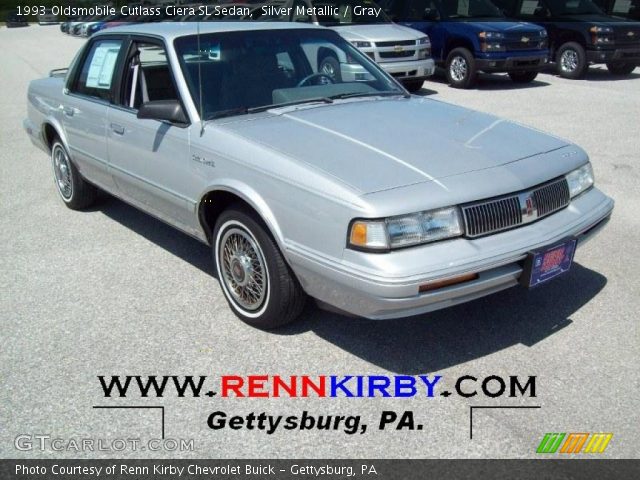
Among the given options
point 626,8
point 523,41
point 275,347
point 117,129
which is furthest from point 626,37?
point 275,347

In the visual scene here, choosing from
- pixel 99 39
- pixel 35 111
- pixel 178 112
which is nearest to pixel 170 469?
pixel 178 112

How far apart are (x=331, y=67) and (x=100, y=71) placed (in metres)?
1.80

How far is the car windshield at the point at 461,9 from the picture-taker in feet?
42.3

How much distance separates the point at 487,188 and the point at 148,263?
262 centimetres

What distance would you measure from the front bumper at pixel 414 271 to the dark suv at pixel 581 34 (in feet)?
35.5

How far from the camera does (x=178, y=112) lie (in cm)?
395

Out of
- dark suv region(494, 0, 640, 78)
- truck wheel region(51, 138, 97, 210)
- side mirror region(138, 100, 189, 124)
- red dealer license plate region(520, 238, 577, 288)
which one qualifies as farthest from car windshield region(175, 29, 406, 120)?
dark suv region(494, 0, 640, 78)

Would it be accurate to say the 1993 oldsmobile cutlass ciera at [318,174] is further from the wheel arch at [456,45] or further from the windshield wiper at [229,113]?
the wheel arch at [456,45]

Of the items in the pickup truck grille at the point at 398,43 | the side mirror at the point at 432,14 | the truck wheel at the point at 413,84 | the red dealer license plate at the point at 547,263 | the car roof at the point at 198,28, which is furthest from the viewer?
the side mirror at the point at 432,14

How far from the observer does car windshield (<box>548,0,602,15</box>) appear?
13588 millimetres

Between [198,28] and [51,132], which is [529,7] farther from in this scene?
[198,28]

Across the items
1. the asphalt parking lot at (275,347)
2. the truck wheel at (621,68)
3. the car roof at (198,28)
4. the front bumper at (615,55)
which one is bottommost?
the asphalt parking lot at (275,347)

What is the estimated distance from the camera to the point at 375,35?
1118cm

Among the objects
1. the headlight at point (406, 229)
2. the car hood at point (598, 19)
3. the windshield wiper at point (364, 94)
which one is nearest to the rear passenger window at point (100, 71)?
the windshield wiper at point (364, 94)
